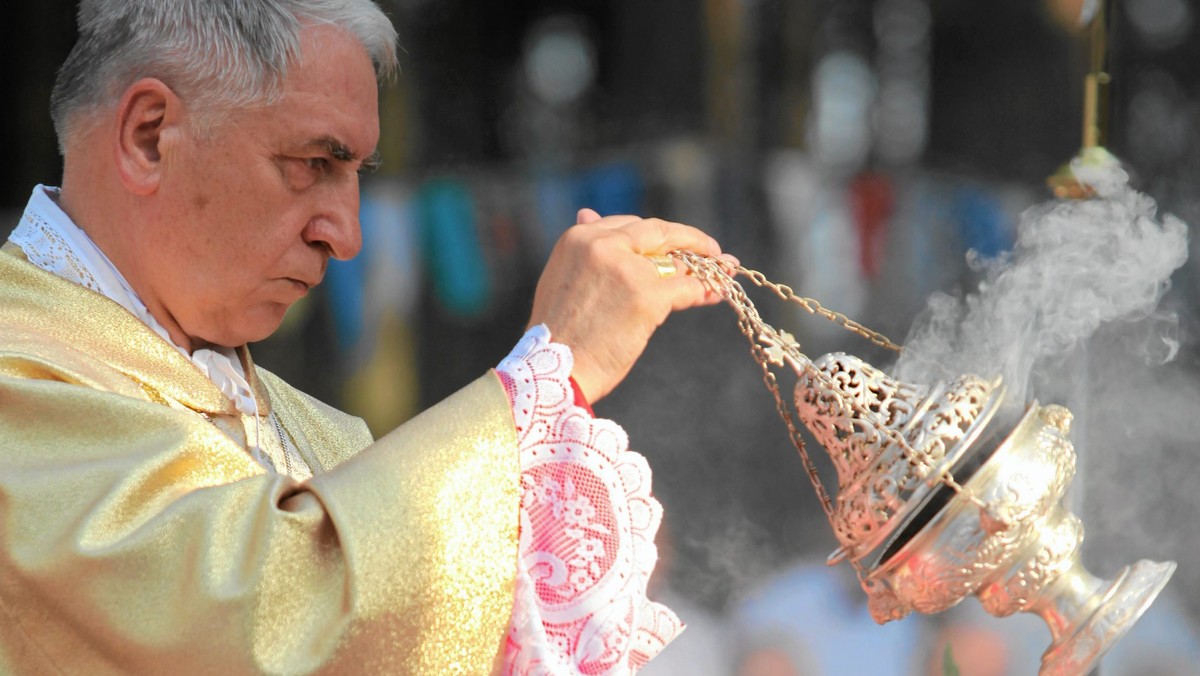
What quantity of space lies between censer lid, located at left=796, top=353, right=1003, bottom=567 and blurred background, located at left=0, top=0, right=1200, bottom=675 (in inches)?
101

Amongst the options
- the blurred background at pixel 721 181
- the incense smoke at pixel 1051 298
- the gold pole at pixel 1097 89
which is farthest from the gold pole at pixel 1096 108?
the blurred background at pixel 721 181

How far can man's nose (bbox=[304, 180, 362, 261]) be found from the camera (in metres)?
1.95

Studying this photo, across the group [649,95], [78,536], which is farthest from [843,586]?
[78,536]

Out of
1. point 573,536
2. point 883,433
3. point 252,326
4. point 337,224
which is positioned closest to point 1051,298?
point 883,433

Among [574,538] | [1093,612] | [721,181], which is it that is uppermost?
[574,538]

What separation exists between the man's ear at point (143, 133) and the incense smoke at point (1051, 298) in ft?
3.15

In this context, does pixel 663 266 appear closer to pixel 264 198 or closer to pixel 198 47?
pixel 264 198

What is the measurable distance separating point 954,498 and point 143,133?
1.06 metres

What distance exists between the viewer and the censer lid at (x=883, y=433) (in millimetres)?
1694

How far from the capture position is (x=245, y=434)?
2037 millimetres

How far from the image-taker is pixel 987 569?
170 cm

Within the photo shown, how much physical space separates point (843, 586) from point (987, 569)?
8.85 ft

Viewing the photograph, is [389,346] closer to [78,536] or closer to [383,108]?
[383,108]

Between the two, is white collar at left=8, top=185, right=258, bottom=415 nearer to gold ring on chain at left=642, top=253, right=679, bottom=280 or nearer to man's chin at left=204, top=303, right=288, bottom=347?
man's chin at left=204, top=303, right=288, bottom=347
